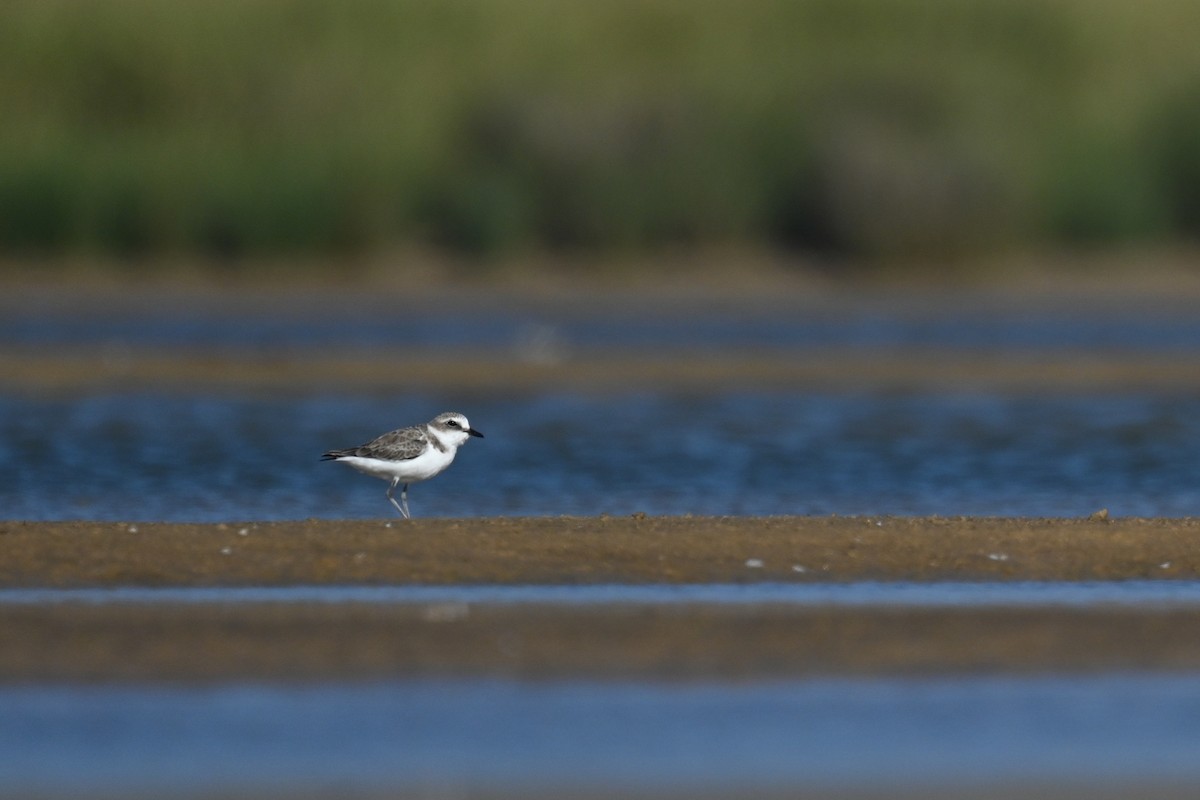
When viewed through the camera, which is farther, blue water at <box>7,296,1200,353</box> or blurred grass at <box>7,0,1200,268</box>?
blurred grass at <box>7,0,1200,268</box>

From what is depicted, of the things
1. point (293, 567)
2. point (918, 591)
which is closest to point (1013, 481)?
point (918, 591)

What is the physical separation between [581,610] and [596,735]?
2379 millimetres

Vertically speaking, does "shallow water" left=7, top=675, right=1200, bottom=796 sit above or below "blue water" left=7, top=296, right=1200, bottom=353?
above

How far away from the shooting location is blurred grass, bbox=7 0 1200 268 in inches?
1574

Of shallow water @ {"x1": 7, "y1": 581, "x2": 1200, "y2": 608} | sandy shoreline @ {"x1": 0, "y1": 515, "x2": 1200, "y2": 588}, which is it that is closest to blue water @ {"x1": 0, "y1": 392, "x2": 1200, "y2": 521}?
sandy shoreline @ {"x1": 0, "y1": 515, "x2": 1200, "y2": 588}

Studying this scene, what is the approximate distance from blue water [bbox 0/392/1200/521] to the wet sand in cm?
256

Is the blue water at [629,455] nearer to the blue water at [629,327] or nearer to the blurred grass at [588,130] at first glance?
the blue water at [629,327]

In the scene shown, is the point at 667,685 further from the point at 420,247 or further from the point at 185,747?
the point at 420,247

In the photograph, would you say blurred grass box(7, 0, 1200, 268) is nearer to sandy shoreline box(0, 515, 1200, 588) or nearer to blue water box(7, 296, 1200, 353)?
blue water box(7, 296, 1200, 353)

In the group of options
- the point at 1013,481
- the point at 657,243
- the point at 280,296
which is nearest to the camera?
the point at 1013,481

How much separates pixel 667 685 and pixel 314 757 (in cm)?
171

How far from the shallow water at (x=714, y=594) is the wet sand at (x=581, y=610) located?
0.14m

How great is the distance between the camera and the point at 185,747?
793 centimetres

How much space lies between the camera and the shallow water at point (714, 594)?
10797mm
